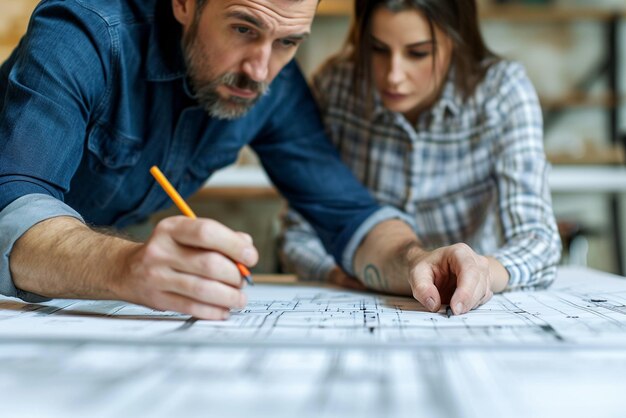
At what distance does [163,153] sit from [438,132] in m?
0.57

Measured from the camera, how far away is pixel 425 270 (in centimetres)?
88

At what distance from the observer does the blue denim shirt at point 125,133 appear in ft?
2.74

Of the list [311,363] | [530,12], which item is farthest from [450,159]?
[530,12]

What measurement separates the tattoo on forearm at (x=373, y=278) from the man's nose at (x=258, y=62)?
1.12 feet

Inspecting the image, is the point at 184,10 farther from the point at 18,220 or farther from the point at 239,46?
the point at 18,220

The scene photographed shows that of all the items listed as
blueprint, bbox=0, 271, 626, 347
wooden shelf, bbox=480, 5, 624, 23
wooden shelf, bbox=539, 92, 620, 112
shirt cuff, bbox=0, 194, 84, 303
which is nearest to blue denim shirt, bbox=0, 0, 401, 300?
shirt cuff, bbox=0, 194, 84, 303

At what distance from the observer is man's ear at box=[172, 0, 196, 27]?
103 cm

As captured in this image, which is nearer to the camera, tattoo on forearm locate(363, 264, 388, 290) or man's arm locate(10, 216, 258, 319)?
man's arm locate(10, 216, 258, 319)

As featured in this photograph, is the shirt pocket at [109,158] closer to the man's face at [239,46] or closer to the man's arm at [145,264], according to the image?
the man's face at [239,46]

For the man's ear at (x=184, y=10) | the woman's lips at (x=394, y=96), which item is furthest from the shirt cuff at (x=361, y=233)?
the man's ear at (x=184, y=10)

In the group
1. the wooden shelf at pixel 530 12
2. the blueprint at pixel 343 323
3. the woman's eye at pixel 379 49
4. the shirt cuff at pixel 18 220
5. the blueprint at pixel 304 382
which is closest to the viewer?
the blueprint at pixel 304 382

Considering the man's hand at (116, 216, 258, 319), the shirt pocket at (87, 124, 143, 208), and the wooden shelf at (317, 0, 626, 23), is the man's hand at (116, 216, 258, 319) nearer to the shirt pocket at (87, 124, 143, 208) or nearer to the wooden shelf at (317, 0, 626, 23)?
the shirt pocket at (87, 124, 143, 208)

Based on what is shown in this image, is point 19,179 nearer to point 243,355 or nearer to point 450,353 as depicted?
point 243,355

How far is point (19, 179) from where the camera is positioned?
2.65 feet
